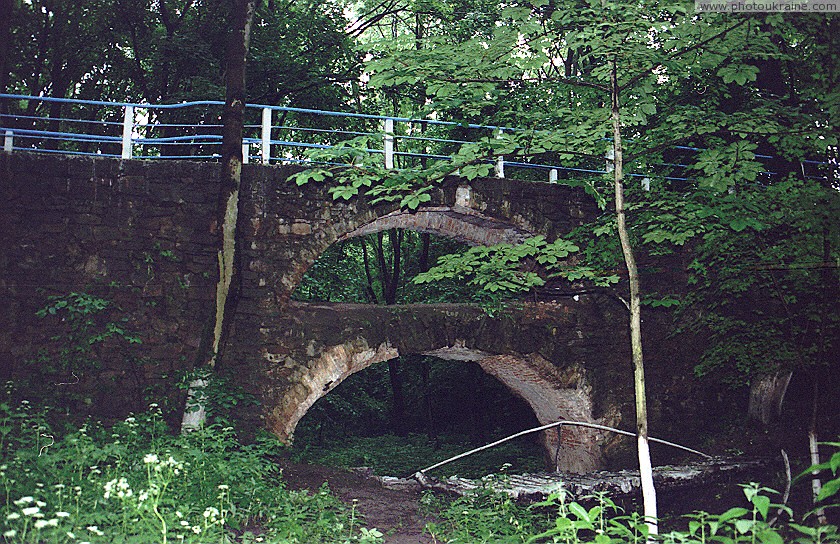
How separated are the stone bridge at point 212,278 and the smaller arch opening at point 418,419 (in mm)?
5079

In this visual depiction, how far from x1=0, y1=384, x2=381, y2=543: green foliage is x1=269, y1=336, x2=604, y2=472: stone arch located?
1097 millimetres

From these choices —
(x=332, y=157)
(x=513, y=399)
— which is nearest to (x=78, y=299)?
(x=332, y=157)

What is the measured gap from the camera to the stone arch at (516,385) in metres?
8.51

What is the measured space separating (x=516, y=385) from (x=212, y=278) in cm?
496

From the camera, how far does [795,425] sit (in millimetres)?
10078

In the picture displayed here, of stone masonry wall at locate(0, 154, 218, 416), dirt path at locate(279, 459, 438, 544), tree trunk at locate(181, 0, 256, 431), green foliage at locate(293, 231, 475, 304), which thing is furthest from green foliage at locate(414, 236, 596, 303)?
green foliage at locate(293, 231, 475, 304)

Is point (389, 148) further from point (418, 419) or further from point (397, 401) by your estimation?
point (418, 419)

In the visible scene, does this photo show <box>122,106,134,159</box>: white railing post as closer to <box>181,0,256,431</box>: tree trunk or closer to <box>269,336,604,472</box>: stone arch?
<box>181,0,256,431</box>: tree trunk

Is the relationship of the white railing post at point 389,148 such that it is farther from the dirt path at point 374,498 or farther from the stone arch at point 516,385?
the dirt path at point 374,498

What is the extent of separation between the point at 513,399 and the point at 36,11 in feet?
43.9

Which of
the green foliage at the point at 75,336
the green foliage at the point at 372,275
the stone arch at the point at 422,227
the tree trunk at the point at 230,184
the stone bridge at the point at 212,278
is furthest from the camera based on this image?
the green foliage at the point at 372,275

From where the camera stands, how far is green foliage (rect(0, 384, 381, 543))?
165 inches

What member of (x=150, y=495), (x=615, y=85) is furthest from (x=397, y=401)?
(x=615, y=85)

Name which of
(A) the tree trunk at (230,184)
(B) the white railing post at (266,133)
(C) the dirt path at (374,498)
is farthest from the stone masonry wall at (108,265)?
(C) the dirt path at (374,498)
